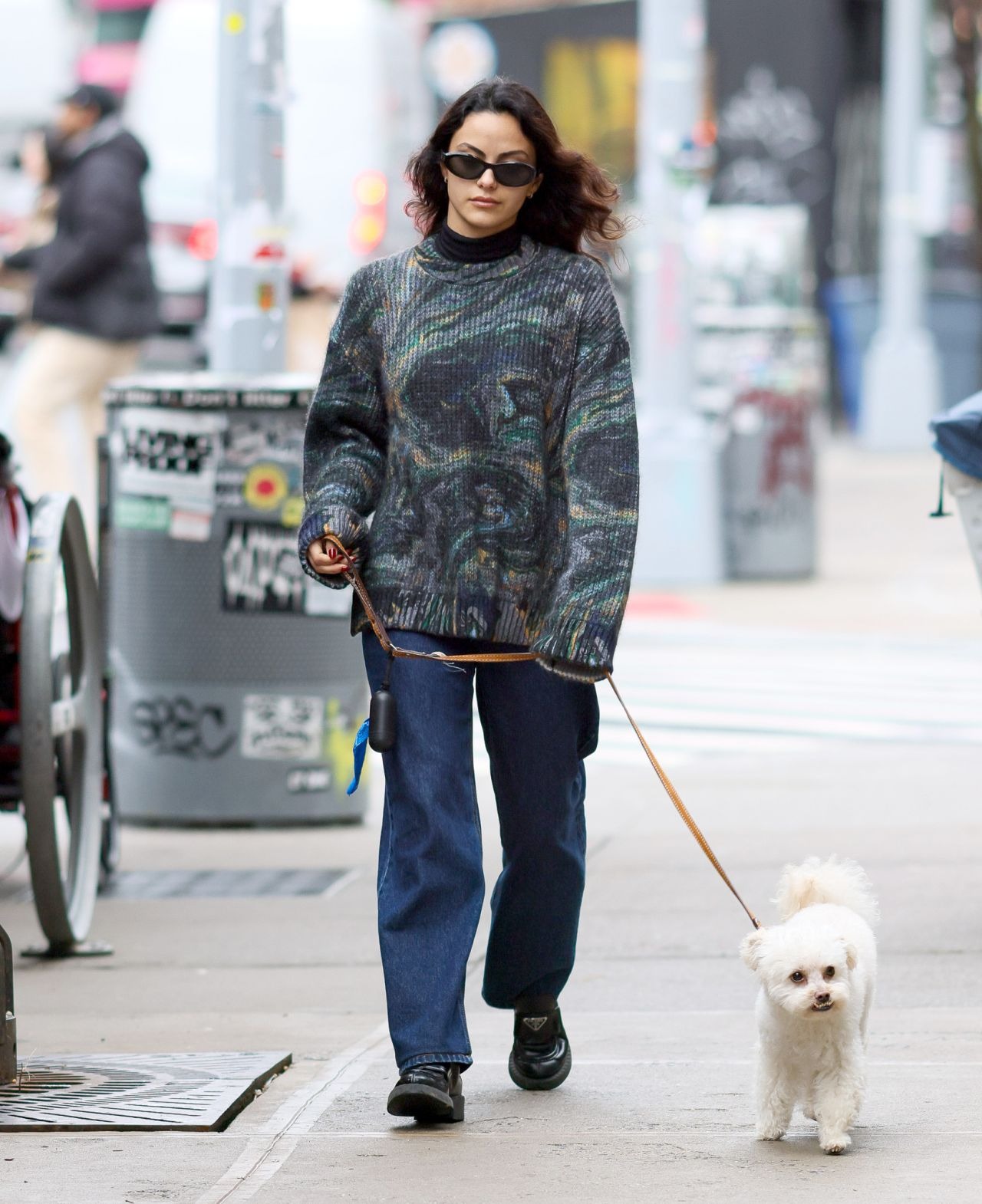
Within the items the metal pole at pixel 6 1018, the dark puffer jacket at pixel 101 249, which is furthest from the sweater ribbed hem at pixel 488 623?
the dark puffer jacket at pixel 101 249

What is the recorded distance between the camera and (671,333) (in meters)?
14.4

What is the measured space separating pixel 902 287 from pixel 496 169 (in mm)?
20234

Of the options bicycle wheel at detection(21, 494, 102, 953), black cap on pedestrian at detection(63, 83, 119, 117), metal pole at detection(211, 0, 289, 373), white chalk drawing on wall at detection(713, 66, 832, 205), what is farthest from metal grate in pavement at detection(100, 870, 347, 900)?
white chalk drawing on wall at detection(713, 66, 832, 205)

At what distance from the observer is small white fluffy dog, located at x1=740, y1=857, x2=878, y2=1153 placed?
4.07 m

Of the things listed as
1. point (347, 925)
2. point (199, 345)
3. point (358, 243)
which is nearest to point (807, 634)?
point (347, 925)

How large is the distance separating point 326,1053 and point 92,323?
7467mm

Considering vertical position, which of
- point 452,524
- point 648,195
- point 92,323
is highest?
point 648,195

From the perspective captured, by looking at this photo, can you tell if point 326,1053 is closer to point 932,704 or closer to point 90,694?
point 90,694

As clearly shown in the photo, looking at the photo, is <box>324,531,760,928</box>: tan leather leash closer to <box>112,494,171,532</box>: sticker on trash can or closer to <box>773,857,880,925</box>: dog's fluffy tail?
<box>773,857,880,925</box>: dog's fluffy tail

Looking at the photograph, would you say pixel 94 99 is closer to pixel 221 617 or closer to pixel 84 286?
pixel 84 286

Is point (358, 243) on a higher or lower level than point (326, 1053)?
higher

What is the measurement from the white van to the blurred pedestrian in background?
792cm

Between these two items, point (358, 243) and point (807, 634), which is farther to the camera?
point (358, 243)

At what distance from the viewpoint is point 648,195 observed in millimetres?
14398
